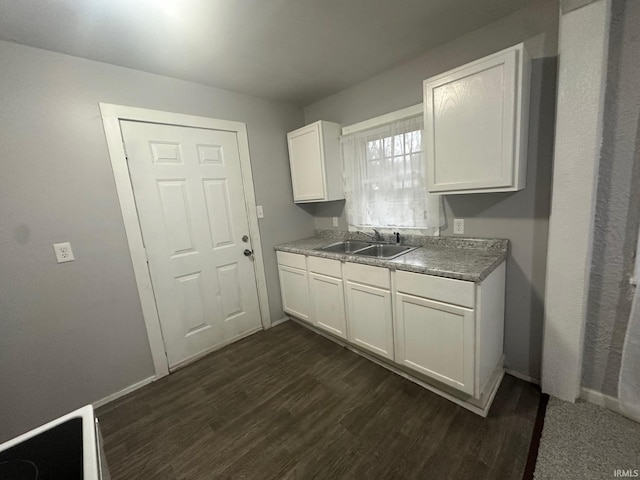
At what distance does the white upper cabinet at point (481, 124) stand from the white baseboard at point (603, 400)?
1.29m

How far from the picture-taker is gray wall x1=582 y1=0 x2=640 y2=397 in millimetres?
1278

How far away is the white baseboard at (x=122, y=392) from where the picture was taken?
1.90 meters

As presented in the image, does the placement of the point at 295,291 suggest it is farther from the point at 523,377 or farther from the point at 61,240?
the point at 523,377

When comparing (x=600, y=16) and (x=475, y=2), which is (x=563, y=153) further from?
(x=475, y=2)

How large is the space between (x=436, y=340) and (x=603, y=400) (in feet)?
3.22

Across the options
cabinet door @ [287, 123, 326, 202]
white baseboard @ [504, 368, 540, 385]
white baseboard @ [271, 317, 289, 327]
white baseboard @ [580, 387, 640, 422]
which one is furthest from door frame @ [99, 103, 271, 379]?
white baseboard @ [580, 387, 640, 422]

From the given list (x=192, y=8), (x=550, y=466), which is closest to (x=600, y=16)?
(x=192, y=8)

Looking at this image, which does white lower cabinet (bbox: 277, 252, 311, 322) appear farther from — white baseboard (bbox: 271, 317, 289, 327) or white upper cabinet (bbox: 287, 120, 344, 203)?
white upper cabinet (bbox: 287, 120, 344, 203)

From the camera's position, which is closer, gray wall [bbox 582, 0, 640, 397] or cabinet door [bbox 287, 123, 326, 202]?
gray wall [bbox 582, 0, 640, 397]

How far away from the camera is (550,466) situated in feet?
4.05

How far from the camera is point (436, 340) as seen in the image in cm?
163

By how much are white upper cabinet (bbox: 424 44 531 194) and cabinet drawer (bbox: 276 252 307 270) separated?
134 cm

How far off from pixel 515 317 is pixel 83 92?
3287 millimetres

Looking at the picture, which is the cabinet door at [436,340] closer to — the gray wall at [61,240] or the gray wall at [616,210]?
the gray wall at [616,210]
